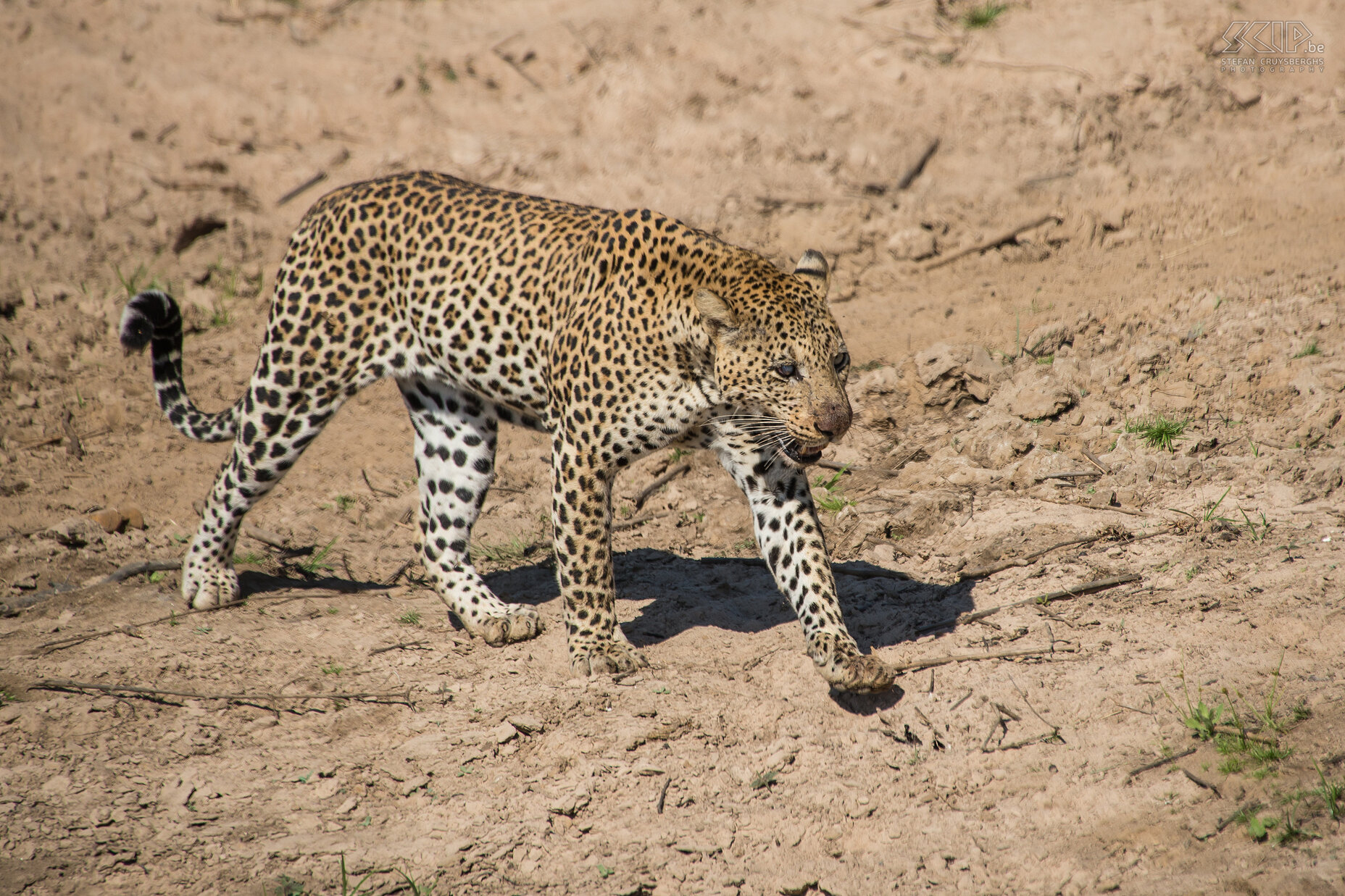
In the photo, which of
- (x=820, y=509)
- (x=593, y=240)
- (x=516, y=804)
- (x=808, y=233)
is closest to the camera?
(x=516, y=804)

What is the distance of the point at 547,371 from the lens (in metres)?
5.54

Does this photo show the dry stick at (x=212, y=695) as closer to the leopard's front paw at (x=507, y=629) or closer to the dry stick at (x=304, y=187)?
the leopard's front paw at (x=507, y=629)

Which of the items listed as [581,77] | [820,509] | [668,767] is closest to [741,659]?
[668,767]

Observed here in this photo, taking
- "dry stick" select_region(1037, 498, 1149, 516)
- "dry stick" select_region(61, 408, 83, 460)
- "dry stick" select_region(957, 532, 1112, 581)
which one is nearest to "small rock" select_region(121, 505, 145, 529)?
"dry stick" select_region(61, 408, 83, 460)

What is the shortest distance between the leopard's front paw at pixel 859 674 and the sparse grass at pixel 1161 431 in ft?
9.47

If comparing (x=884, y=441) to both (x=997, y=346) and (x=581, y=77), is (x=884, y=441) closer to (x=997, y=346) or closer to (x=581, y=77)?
(x=997, y=346)

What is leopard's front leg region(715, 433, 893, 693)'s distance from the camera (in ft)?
16.5

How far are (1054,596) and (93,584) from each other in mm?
5502

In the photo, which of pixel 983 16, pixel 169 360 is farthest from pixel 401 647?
pixel 983 16

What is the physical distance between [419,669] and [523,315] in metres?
1.87

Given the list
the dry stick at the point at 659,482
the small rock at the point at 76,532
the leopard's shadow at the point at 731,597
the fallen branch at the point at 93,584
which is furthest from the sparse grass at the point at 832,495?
the small rock at the point at 76,532

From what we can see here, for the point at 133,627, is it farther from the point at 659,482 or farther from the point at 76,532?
the point at 659,482

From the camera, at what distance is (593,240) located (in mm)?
5449

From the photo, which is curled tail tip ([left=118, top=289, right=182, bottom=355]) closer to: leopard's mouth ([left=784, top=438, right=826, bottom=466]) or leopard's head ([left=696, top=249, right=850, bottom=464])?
leopard's head ([left=696, top=249, right=850, bottom=464])
